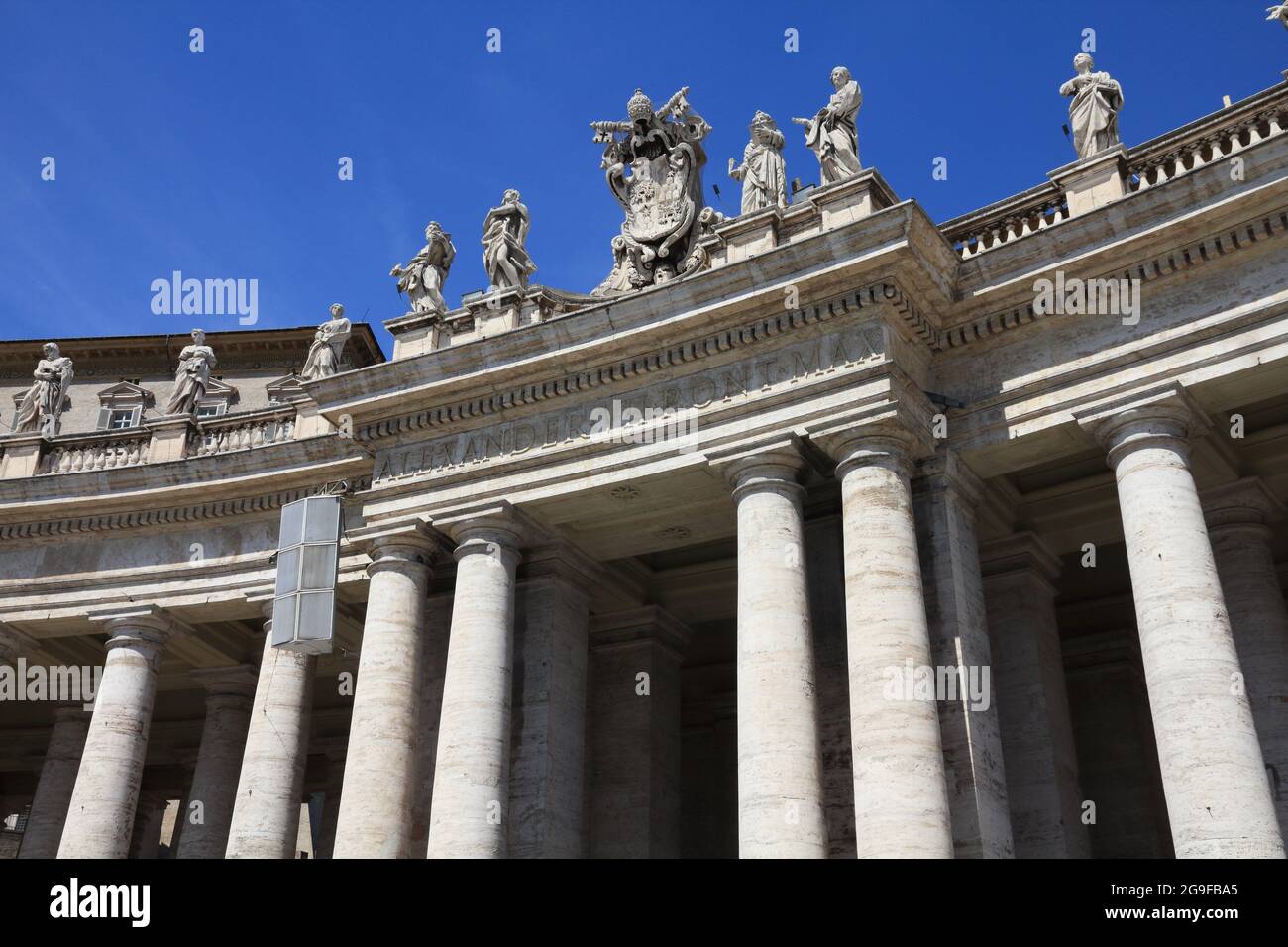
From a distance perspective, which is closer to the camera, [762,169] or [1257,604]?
[1257,604]

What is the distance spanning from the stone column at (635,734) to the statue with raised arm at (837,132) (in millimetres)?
9426

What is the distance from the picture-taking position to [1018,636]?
21.5 m

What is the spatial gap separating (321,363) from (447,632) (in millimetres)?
7564

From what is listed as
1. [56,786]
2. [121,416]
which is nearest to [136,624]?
[56,786]

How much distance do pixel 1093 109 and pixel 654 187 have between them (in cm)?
791

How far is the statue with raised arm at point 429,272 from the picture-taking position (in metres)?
25.7

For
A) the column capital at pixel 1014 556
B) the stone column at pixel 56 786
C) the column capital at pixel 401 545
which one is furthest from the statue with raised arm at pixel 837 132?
the stone column at pixel 56 786

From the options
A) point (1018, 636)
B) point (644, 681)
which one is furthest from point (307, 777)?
point (1018, 636)

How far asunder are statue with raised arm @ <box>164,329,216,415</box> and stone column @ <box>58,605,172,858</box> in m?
5.16

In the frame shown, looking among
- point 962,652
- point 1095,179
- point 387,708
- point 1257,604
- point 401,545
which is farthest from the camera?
point 401,545

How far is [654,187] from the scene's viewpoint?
79.7 feet

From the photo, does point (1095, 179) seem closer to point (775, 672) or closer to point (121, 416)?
point (775, 672)

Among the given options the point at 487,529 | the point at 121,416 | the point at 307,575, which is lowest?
the point at 307,575
